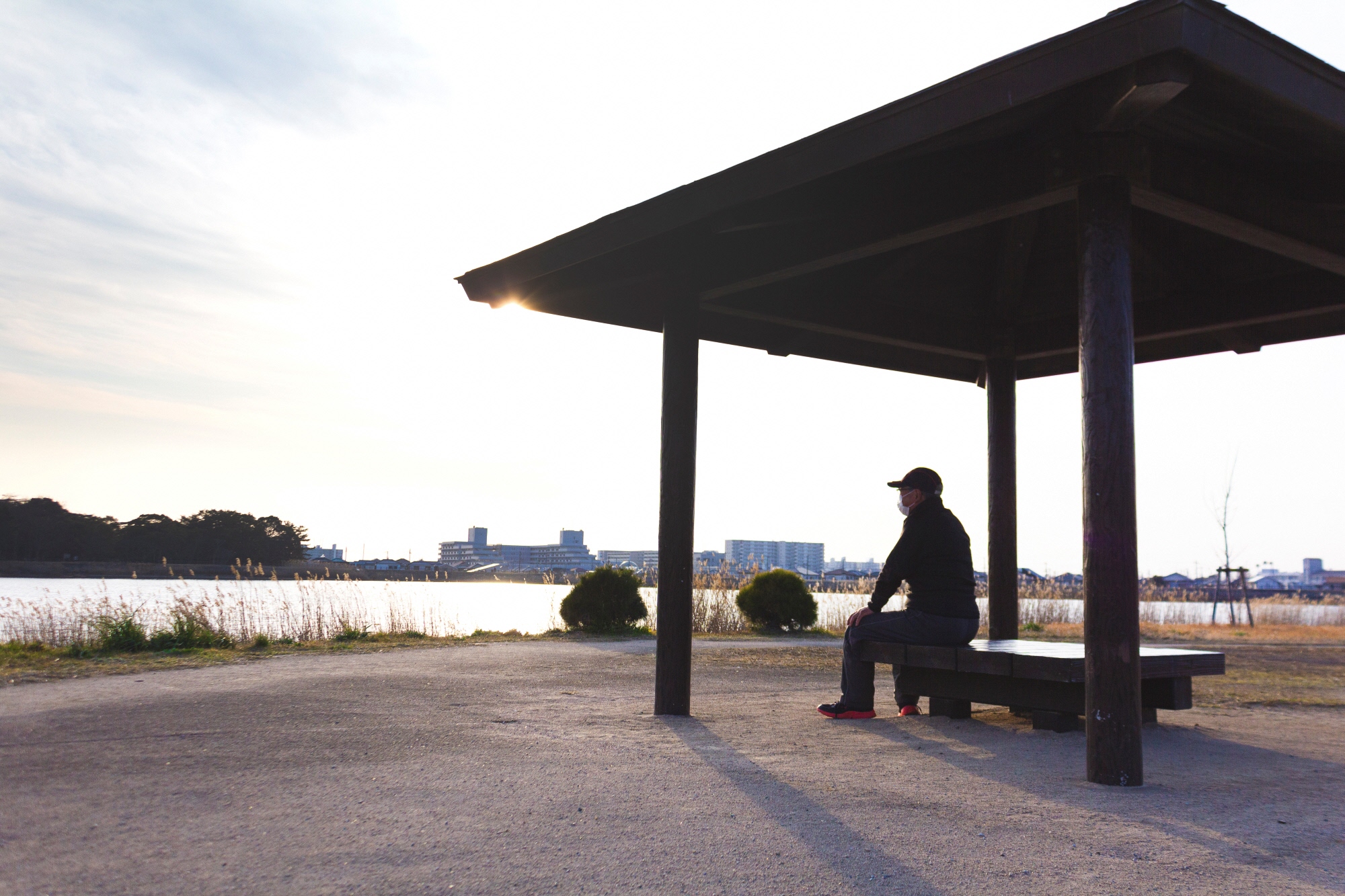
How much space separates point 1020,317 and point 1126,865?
5857 millimetres

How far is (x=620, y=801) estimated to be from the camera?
346 centimetres

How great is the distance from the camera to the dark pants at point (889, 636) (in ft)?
18.3

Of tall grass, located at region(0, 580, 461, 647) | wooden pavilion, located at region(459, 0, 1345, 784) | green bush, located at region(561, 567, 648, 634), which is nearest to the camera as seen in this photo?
wooden pavilion, located at region(459, 0, 1345, 784)

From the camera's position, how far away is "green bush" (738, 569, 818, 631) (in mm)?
14570

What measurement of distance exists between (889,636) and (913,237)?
246cm

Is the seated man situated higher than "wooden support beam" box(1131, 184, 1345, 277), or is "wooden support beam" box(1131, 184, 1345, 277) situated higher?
"wooden support beam" box(1131, 184, 1345, 277)

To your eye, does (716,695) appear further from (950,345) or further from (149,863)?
(149,863)

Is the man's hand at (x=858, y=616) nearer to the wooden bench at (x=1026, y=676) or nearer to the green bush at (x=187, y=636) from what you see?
the wooden bench at (x=1026, y=676)

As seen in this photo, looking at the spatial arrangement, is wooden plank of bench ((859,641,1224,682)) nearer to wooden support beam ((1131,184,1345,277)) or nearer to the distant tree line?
wooden support beam ((1131,184,1345,277))

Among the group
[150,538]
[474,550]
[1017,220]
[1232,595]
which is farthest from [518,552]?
[1017,220]

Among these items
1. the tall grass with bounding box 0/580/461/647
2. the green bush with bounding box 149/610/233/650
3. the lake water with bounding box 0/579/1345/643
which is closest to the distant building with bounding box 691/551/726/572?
the lake water with bounding box 0/579/1345/643

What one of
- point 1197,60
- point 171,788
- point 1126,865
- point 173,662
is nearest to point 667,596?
point 171,788

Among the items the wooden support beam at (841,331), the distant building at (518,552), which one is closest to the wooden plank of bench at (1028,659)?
the wooden support beam at (841,331)

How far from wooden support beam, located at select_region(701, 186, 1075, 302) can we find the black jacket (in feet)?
5.46
